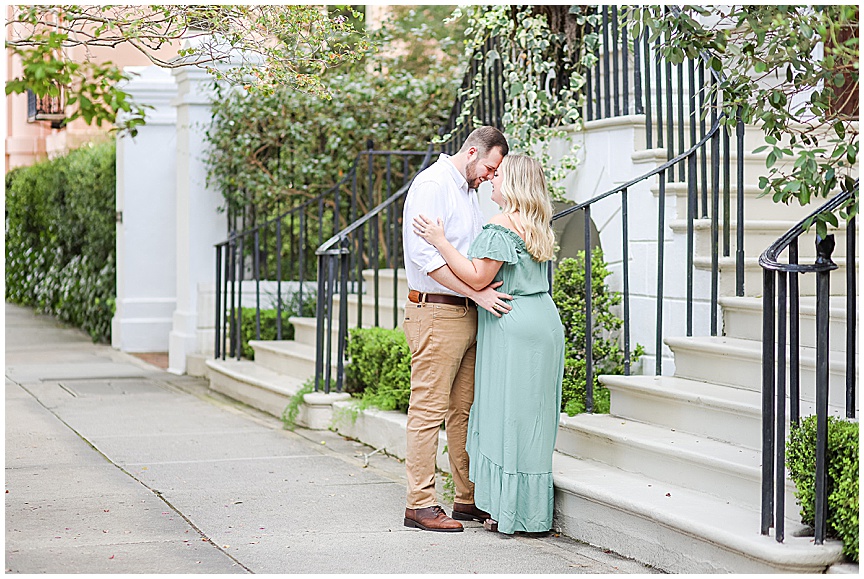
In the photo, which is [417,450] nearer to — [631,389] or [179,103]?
[631,389]

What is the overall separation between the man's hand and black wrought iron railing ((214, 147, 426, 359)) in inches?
153

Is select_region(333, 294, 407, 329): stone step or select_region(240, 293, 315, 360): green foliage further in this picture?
select_region(240, 293, 315, 360): green foliage

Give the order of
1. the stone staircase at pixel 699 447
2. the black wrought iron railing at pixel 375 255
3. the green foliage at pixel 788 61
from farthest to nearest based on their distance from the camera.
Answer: the black wrought iron railing at pixel 375 255
the stone staircase at pixel 699 447
the green foliage at pixel 788 61

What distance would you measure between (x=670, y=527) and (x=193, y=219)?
7.01m

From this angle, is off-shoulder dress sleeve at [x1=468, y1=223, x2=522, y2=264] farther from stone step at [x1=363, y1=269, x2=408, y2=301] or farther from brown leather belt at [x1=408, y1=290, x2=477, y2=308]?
stone step at [x1=363, y1=269, x2=408, y2=301]

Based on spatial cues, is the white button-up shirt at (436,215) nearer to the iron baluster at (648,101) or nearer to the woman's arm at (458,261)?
the woman's arm at (458,261)

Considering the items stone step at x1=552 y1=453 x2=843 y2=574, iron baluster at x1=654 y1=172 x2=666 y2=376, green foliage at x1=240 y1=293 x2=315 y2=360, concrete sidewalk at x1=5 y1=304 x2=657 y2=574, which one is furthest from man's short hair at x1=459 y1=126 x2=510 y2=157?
green foliage at x1=240 y1=293 x2=315 y2=360

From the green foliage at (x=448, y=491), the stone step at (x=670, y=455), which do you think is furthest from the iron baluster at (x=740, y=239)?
the green foliage at (x=448, y=491)

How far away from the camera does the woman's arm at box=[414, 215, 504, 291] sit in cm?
→ 462

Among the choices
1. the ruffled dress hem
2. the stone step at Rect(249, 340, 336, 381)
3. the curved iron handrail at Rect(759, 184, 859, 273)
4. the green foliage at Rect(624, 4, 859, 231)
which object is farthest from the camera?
the stone step at Rect(249, 340, 336, 381)

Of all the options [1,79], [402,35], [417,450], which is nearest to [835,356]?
[417,450]

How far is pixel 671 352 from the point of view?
5.83 meters

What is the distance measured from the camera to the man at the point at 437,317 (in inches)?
188

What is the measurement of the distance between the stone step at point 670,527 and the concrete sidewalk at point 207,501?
9 centimetres
